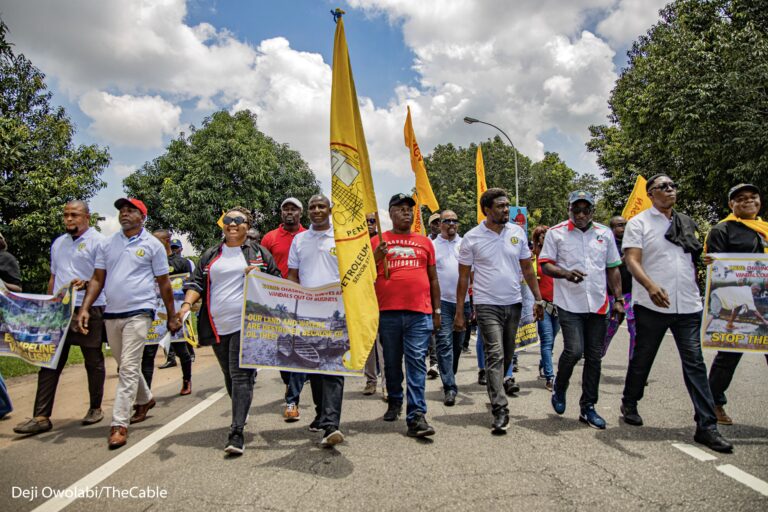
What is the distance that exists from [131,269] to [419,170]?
4718 mm

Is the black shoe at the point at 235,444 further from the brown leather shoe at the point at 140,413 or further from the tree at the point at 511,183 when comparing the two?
the tree at the point at 511,183

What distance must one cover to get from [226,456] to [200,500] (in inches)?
33.4

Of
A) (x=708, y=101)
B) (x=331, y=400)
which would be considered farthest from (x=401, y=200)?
(x=708, y=101)

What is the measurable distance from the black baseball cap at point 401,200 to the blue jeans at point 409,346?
39.4 inches

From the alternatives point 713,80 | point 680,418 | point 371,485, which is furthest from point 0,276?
point 713,80

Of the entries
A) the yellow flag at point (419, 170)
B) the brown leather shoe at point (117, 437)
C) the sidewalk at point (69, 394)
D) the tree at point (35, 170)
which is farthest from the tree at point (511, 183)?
the brown leather shoe at point (117, 437)

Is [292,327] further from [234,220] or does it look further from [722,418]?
[722,418]

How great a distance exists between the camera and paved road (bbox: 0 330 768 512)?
3.00m

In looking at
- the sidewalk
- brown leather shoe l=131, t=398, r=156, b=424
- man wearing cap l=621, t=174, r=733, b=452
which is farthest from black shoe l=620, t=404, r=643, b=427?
the sidewalk

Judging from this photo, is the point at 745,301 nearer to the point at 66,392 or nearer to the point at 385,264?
the point at 385,264

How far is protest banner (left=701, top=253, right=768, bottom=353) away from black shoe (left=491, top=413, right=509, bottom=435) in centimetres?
177

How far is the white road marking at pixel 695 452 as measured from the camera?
140 inches

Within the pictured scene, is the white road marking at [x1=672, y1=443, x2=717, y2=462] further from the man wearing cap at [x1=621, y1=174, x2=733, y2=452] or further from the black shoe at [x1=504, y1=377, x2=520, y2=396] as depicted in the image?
the black shoe at [x1=504, y1=377, x2=520, y2=396]

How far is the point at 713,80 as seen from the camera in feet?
48.8
